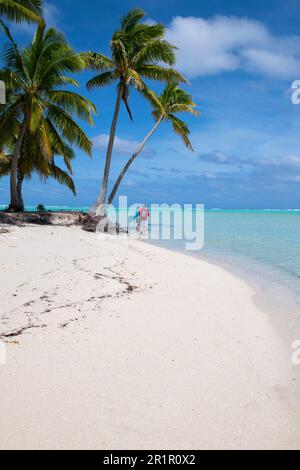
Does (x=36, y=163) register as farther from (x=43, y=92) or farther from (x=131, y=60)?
(x=131, y=60)

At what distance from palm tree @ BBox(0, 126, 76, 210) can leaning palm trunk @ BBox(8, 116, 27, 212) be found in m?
0.60

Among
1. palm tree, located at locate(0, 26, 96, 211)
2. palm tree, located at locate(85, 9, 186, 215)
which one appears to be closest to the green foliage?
palm tree, located at locate(85, 9, 186, 215)

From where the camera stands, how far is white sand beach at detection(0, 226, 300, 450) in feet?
8.05

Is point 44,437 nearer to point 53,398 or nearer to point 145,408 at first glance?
point 53,398

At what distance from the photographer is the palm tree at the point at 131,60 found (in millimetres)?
18438

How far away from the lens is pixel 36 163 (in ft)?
58.2

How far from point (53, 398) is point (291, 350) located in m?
2.83

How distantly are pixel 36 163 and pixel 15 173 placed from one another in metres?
2.61

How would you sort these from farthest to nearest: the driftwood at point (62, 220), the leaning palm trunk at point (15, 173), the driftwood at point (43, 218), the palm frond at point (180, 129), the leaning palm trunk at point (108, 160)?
the palm frond at point (180, 129) < the leaning palm trunk at point (108, 160) < the leaning palm trunk at point (15, 173) < the driftwood at point (62, 220) < the driftwood at point (43, 218)

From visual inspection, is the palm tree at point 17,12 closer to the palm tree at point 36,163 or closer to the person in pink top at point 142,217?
Result: the palm tree at point 36,163

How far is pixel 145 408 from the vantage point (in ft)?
8.89

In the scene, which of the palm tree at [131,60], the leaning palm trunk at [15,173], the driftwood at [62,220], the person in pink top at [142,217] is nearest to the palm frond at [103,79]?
the palm tree at [131,60]

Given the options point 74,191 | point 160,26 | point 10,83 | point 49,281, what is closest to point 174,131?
point 160,26

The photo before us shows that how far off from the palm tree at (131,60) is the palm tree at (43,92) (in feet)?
10.9
